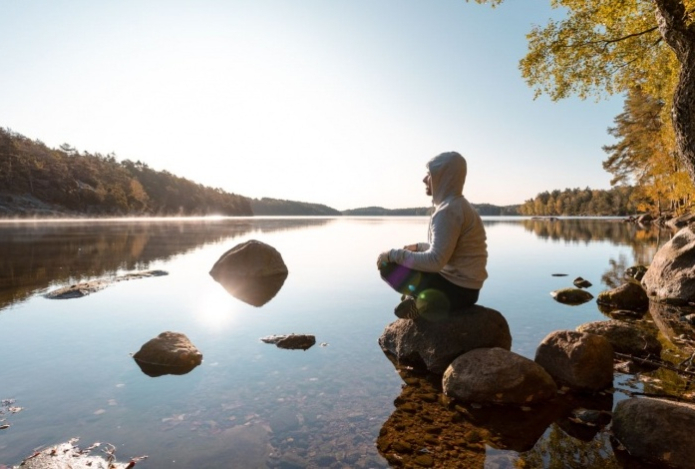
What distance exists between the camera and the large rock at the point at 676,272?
12.2m

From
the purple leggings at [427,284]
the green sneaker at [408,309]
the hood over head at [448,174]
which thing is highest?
the hood over head at [448,174]

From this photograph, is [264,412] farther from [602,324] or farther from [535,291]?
[535,291]

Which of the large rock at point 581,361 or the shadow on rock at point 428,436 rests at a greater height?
the large rock at point 581,361

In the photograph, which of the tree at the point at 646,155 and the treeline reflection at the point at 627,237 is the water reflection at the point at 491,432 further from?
the tree at the point at 646,155

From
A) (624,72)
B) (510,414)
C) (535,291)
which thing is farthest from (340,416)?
(624,72)

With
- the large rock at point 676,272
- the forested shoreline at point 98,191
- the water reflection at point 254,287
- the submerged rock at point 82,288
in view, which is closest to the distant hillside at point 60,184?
the forested shoreline at point 98,191

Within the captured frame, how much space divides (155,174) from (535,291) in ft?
620

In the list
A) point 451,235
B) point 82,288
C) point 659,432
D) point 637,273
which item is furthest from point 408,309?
point 637,273

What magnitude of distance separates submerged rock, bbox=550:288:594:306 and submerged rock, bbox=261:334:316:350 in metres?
8.98

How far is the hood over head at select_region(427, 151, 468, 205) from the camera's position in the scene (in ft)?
→ 21.6

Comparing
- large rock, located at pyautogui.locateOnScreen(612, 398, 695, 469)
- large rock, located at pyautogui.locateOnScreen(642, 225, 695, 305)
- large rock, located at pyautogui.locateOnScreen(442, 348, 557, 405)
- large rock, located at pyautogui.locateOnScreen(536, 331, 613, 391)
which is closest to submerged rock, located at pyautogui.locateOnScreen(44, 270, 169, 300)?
large rock, located at pyautogui.locateOnScreen(442, 348, 557, 405)

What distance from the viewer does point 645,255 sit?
25.0m

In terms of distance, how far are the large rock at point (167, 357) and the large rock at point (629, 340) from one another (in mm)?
7633

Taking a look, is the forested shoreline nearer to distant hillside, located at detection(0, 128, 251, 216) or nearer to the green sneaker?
distant hillside, located at detection(0, 128, 251, 216)
